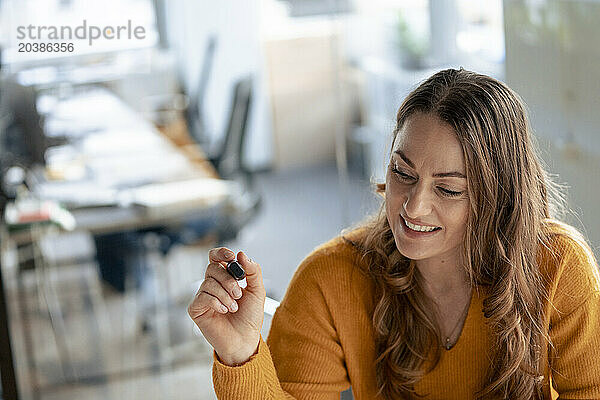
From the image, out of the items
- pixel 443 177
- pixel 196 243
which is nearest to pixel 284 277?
pixel 196 243

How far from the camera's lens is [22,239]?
81.9 inches

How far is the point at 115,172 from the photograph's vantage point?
2.12m

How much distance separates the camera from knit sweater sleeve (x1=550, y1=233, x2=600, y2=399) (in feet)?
3.92

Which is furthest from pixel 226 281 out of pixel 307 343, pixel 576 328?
pixel 576 328

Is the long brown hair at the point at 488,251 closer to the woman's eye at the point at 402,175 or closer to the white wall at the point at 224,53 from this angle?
the woman's eye at the point at 402,175

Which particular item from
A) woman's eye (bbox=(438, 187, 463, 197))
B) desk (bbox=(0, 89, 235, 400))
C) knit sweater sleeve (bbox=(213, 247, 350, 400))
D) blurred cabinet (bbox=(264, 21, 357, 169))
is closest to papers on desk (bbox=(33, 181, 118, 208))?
desk (bbox=(0, 89, 235, 400))

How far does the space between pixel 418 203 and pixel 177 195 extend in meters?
1.12

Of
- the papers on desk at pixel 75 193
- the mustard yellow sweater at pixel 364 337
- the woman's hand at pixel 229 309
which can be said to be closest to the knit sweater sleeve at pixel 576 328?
the mustard yellow sweater at pixel 364 337

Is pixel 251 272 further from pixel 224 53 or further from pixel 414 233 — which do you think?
pixel 224 53

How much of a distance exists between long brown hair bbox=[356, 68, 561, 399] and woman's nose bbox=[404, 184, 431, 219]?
6 centimetres

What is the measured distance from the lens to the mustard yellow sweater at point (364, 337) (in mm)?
1199

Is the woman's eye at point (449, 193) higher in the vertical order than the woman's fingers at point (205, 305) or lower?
higher

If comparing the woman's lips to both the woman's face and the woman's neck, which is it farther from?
the woman's neck

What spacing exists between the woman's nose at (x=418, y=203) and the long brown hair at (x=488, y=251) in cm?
6
